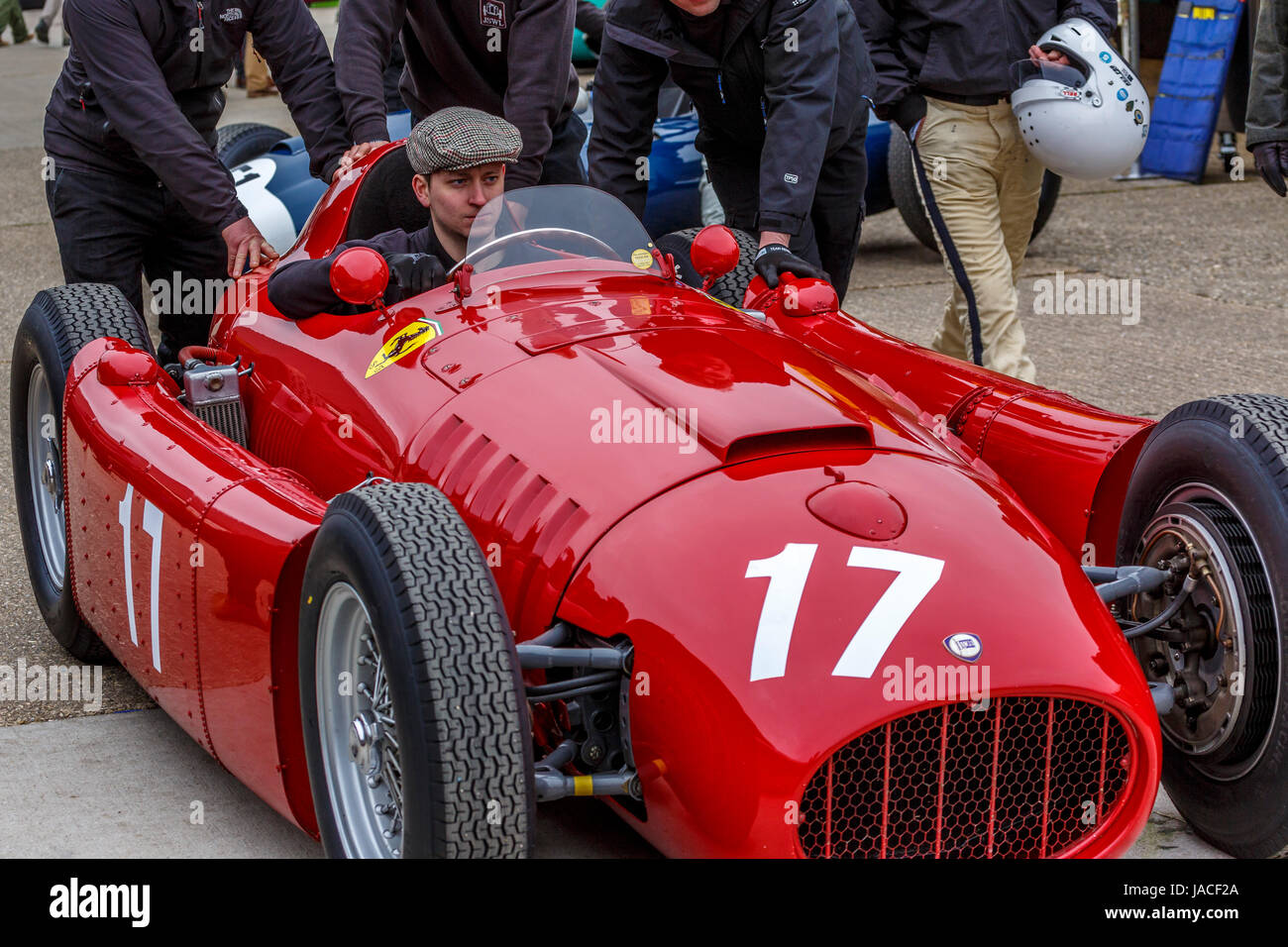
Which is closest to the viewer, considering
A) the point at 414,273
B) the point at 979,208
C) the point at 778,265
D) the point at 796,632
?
the point at 796,632

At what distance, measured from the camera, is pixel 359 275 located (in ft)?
12.3

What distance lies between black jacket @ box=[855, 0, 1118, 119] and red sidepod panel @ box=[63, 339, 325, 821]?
3.07 meters

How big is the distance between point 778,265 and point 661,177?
3532 mm

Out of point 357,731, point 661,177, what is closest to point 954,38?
point 661,177

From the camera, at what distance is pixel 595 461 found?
307 centimetres

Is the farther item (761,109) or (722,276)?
(761,109)

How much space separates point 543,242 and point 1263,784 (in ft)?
6.94

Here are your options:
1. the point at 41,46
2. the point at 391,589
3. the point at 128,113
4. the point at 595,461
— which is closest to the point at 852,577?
the point at 595,461

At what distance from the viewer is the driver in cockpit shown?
3941 millimetres

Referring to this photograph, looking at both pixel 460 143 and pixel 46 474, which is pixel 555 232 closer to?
pixel 460 143

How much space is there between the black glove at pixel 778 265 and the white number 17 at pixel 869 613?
6.22ft

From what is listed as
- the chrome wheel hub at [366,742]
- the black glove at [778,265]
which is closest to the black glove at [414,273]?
the black glove at [778,265]

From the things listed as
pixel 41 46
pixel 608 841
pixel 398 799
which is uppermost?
pixel 398 799
